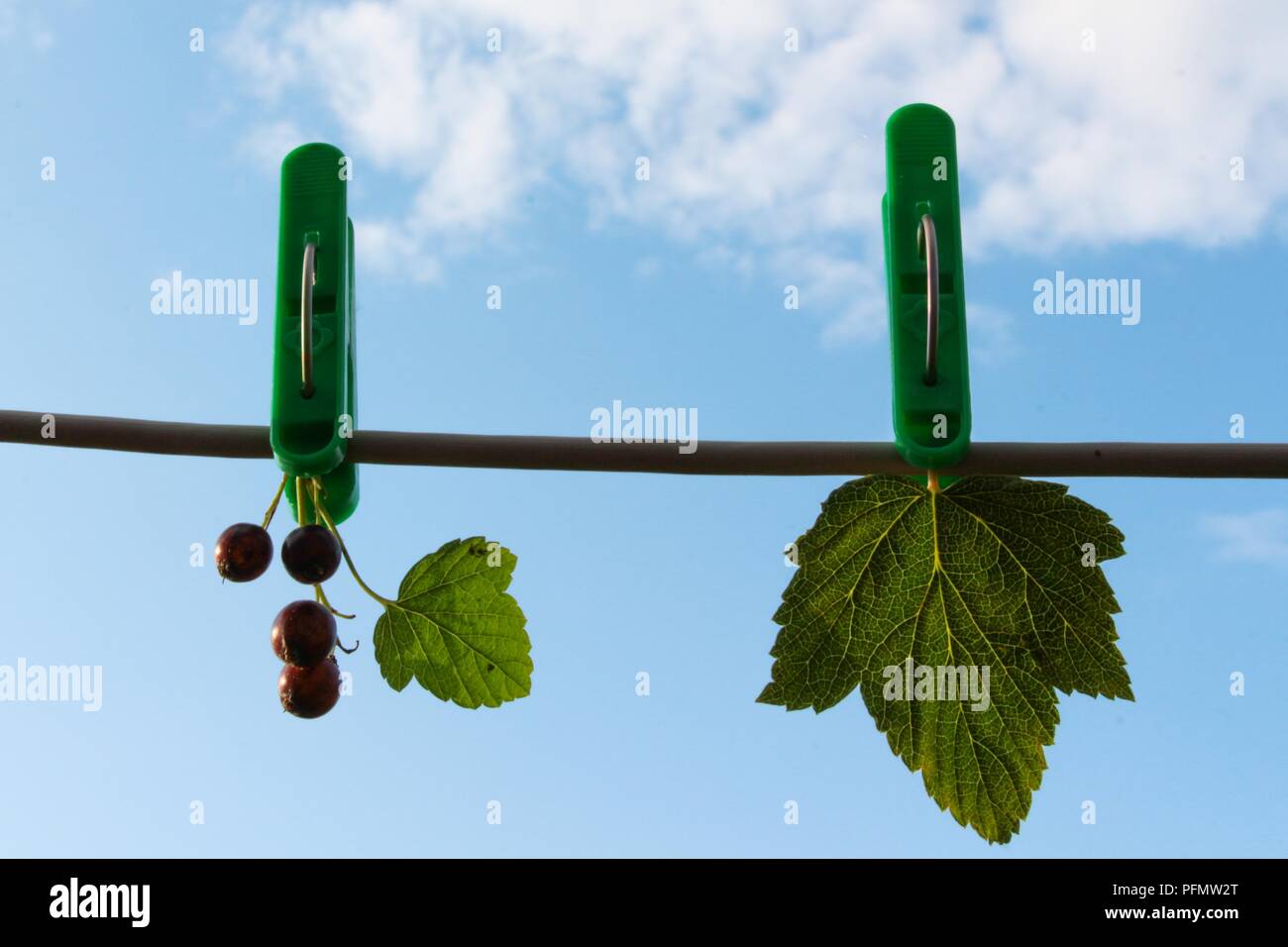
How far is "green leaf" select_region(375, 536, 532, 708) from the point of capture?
1636mm

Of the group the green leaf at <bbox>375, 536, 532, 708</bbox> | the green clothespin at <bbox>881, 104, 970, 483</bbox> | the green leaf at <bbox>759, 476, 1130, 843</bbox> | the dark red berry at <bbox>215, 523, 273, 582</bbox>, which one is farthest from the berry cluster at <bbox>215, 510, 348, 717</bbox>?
the green clothespin at <bbox>881, 104, 970, 483</bbox>

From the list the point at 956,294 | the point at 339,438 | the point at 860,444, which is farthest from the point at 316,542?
the point at 956,294

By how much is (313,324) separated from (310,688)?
1.43 feet

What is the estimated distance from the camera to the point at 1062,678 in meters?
1.54

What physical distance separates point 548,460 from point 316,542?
14.5 inches

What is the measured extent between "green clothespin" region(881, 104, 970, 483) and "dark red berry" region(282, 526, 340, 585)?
0.64 metres

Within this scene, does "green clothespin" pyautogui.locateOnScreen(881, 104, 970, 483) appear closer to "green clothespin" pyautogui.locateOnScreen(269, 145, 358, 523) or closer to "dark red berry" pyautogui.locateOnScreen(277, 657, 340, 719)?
"green clothespin" pyautogui.locateOnScreen(269, 145, 358, 523)

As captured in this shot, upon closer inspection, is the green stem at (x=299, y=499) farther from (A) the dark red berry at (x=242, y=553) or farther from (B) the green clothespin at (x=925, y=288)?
(B) the green clothespin at (x=925, y=288)

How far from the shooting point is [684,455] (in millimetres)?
1186

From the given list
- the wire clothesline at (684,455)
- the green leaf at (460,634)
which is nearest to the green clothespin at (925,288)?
the wire clothesline at (684,455)

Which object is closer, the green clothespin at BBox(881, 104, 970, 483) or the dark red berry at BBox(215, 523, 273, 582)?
the green clothespin at BBox(881, 104, 970, 483)

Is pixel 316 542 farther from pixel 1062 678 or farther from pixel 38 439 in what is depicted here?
pixel 1062 678

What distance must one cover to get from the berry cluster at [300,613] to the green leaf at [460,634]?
5.6 inches

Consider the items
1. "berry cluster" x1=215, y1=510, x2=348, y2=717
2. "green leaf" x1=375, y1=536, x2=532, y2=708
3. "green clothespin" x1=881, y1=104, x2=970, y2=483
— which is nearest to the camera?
"green clothespin" x1=881, y1=104, x2=970, y2=483
